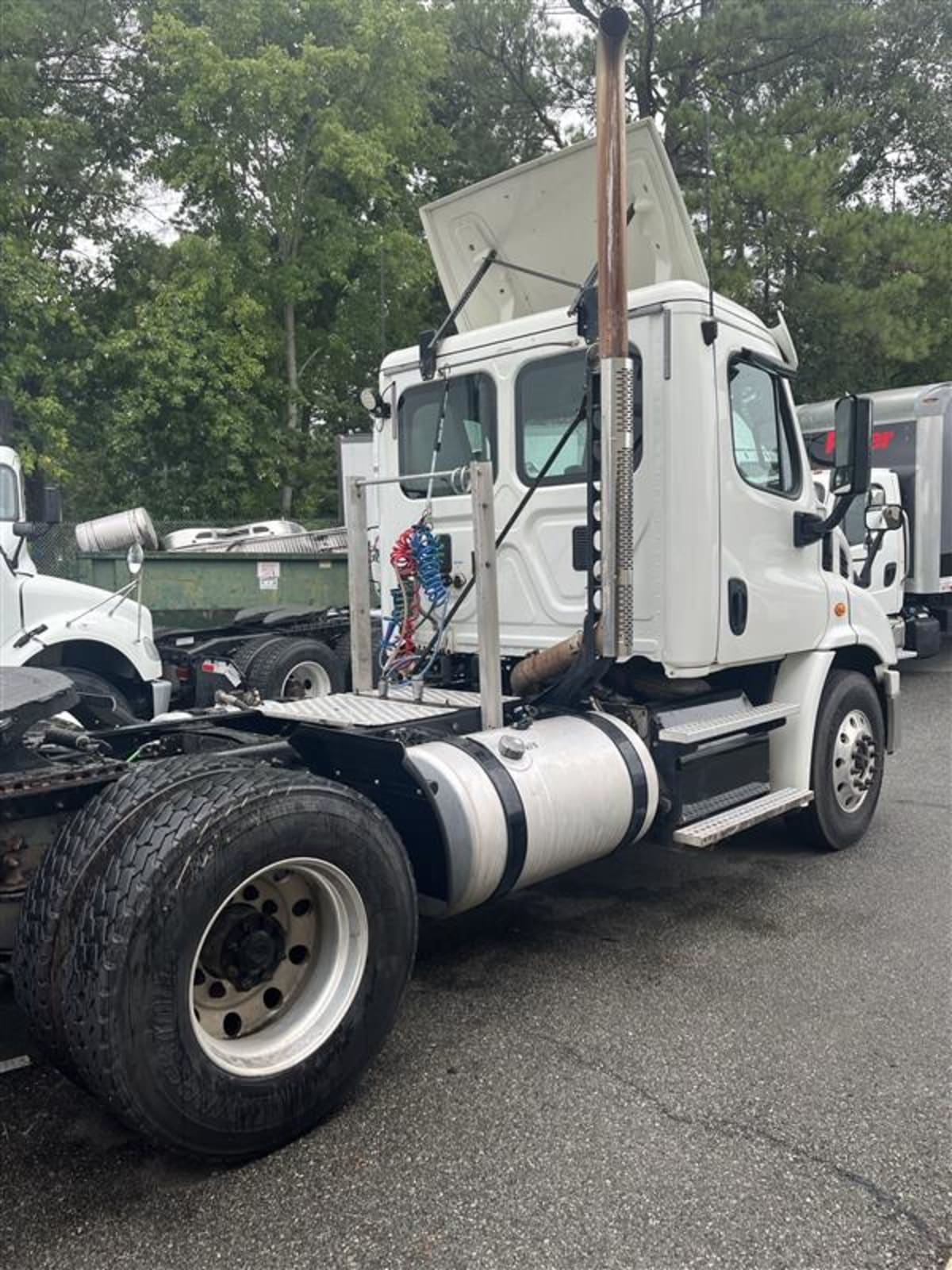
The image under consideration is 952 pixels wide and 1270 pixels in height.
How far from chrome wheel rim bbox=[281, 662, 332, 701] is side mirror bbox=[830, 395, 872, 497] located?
5289 millimetres

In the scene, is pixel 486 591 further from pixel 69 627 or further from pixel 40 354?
pixel 40 354

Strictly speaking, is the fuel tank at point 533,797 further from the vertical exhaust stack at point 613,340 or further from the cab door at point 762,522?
the cab door at point 762,522

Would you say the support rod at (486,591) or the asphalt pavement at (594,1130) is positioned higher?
the support rod at (486,591)

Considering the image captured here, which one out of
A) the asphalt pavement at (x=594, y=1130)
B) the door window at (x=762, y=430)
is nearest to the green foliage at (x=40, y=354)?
the door window at (x=762, y=430)

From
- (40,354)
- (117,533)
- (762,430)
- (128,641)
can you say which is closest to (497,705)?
(762,430)

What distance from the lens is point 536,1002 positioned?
3879mm

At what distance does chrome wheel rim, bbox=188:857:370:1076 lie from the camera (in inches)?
117

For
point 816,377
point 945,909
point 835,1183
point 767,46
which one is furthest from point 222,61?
point 835,1183

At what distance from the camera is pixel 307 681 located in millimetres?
9312

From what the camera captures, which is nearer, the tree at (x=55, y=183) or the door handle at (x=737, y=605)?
the door handle at (x=737, y=605)

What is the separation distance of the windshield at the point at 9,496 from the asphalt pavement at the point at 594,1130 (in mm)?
4294

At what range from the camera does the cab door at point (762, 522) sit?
15.6ft

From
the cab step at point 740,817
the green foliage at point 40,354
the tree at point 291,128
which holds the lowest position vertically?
the cab step at point 740,817

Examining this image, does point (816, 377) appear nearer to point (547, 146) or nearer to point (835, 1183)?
point (547, 146)
